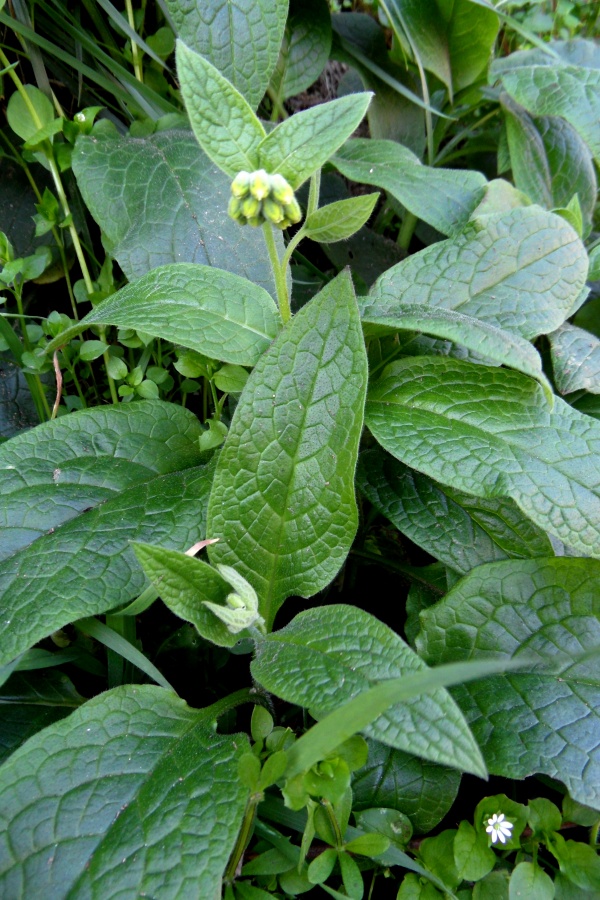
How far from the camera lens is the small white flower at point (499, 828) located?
978 mm

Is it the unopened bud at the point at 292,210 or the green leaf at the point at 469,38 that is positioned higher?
the green leaf at the point at 469,38

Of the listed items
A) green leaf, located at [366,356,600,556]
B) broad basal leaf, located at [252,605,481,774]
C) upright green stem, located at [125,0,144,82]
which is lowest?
broad basal leaf, located at [252,605,481,774]

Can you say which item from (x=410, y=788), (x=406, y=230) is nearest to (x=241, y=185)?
(x=410, y=788)

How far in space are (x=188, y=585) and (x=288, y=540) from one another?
19 cm

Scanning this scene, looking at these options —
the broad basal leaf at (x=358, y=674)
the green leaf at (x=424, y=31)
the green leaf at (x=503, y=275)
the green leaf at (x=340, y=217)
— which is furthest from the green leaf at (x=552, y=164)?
the broad basal leaf at (x=358, y=674)

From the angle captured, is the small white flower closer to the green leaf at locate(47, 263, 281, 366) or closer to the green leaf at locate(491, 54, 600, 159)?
the green leaf at locate(47, 263, 281, 366)

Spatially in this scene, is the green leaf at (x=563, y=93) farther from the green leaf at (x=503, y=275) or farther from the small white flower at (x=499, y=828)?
the small white flower at (x=499, y=828)

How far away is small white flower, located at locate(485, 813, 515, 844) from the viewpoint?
3.21 feet

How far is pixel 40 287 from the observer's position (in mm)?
1732

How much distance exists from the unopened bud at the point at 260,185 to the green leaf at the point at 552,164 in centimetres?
100

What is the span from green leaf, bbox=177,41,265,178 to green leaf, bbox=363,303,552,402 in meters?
0.32

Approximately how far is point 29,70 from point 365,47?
94 cm

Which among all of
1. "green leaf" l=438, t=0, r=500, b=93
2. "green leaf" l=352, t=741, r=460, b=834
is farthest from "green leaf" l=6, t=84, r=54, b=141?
"green leaf" l=352, t=741, r=460, b=834

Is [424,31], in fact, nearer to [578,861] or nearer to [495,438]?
[495,438]
